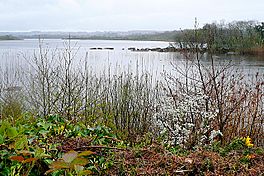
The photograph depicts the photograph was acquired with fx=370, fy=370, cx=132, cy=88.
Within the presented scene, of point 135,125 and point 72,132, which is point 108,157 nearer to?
point 72,132

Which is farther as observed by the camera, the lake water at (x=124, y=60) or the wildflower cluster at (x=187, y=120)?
the lake water at (x=124, y=60)

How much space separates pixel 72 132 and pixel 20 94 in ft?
22.6

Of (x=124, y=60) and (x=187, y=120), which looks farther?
(x=124, y=60)

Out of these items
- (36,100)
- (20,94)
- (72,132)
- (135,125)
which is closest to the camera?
(72,132)

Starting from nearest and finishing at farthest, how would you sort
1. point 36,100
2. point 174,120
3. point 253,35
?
1. point 174,120
2. point 36,100
3. point 253,35

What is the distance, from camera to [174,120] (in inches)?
205

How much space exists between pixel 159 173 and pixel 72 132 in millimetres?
713

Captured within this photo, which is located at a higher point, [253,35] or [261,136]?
[253,35]

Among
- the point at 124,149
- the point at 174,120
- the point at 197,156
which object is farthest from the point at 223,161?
the point at 174,120

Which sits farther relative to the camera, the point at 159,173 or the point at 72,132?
the point at 72,132

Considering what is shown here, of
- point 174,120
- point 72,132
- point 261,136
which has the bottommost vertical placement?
point 261,136

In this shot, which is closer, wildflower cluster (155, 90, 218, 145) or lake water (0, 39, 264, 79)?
wildflower cluster (155, 90, 218, 145)

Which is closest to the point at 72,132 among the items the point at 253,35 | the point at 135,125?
the point at 135,125

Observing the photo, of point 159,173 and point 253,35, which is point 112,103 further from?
point 253,35
